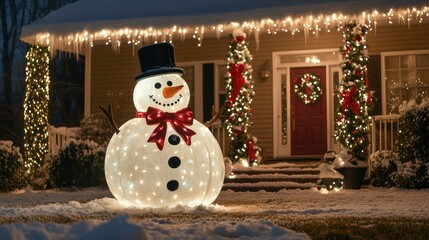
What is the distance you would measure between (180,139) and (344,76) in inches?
230

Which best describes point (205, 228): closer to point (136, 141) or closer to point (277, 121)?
point (136, 141)

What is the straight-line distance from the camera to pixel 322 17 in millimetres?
14539

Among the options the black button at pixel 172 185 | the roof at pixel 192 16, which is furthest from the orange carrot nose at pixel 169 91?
the roof at pixel 192 16

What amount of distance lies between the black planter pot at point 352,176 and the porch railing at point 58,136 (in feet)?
19.9

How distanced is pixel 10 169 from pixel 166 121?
710 cm

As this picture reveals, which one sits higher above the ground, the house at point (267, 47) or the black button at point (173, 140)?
the house at point (267, 47)

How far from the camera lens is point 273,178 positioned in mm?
14828

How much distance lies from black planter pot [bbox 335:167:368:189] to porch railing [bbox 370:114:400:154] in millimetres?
1205

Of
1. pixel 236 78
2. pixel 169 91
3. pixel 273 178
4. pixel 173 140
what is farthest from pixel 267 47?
pixel 173 140

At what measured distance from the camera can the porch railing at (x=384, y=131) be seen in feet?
49.8

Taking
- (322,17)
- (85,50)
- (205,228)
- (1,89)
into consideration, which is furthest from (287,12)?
(1,89)

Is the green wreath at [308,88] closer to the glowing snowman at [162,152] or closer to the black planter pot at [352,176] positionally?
the black planter pot at [352,176]

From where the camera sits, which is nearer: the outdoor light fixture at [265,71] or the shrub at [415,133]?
the shrub at [415,133]

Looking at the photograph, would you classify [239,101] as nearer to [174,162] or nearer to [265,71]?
[265,71]
